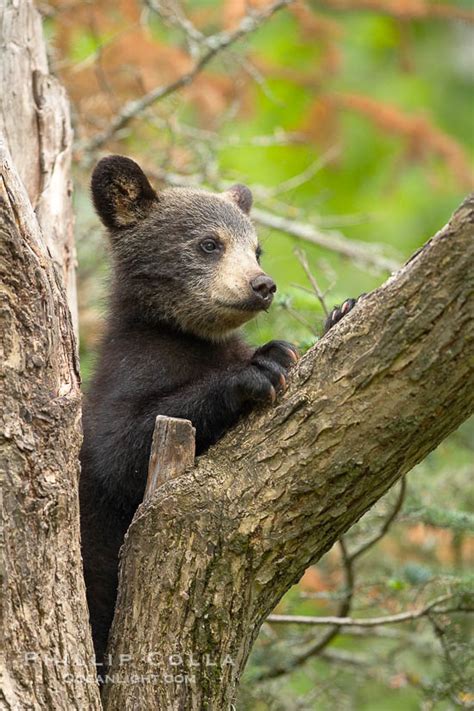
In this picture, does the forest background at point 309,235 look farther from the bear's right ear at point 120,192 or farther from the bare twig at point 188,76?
the bear's right ear at point 120,192

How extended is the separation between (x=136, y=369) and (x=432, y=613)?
2.10 metres

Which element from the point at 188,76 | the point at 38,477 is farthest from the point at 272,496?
the point at 188,76

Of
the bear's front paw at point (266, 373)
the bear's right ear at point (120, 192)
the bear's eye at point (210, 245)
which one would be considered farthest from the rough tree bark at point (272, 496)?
the bear's right ear at point (120, 192)

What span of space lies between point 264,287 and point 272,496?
171cm

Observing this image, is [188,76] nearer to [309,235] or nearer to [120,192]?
[309,235]

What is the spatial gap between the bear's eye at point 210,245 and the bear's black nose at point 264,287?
1.82ft

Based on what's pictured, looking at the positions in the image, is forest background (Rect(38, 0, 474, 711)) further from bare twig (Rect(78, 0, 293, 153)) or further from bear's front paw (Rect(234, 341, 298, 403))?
bear's front paw (Rect(234, 341, 298, 403))

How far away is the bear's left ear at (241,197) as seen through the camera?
6.78 meters

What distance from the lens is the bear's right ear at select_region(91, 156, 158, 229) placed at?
19.7 feet

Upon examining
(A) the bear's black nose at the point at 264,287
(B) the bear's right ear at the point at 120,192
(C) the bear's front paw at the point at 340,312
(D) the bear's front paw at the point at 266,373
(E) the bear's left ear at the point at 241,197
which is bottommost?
(D) the bear's front paw at the point at 266,373

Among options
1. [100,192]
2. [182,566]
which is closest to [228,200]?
[100,192]

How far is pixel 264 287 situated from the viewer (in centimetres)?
549

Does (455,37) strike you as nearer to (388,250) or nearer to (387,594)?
(388,250)

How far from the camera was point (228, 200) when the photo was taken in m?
6.57
